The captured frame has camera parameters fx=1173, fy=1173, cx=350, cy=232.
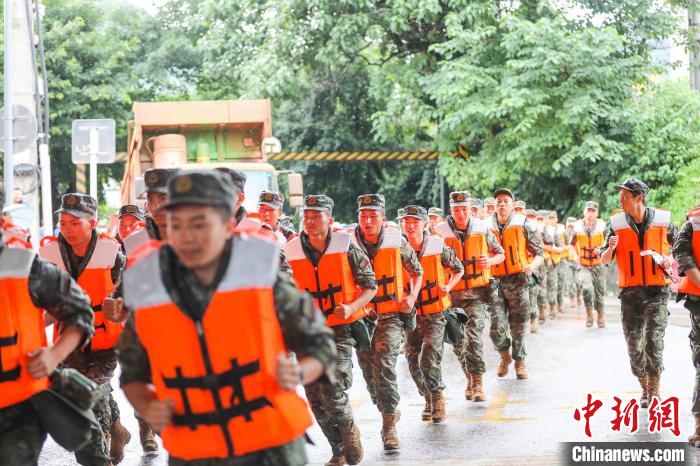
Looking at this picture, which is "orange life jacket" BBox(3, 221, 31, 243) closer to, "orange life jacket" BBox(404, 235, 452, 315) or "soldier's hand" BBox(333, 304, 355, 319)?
"soldier's hand" BBox(333, 304, 355, 319)

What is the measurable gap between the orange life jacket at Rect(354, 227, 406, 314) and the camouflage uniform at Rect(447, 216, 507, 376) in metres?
2.28

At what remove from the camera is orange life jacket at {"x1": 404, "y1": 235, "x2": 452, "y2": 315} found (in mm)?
10836

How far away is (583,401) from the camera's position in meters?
11.5

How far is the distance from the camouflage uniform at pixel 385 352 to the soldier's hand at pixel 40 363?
4551 millimetres

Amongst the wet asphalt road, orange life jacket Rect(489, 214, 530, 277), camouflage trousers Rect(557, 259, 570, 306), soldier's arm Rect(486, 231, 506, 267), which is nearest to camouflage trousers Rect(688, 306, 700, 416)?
the wet asphalt road

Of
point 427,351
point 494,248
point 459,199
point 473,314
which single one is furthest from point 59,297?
point 494,248

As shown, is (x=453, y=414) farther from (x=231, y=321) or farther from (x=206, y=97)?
(x=206, y=97)

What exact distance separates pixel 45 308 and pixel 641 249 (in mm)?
6266

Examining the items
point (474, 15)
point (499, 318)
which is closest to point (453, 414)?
point (499, 318)

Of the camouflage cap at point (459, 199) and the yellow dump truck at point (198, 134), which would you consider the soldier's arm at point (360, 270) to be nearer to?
the camouflage cap at point (459, 199)

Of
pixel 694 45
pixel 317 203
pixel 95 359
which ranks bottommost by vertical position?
pixel 95 359

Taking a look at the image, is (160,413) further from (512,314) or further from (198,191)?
(512,314)

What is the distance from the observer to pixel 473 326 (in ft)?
40.1

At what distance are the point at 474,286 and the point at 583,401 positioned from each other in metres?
1.82
